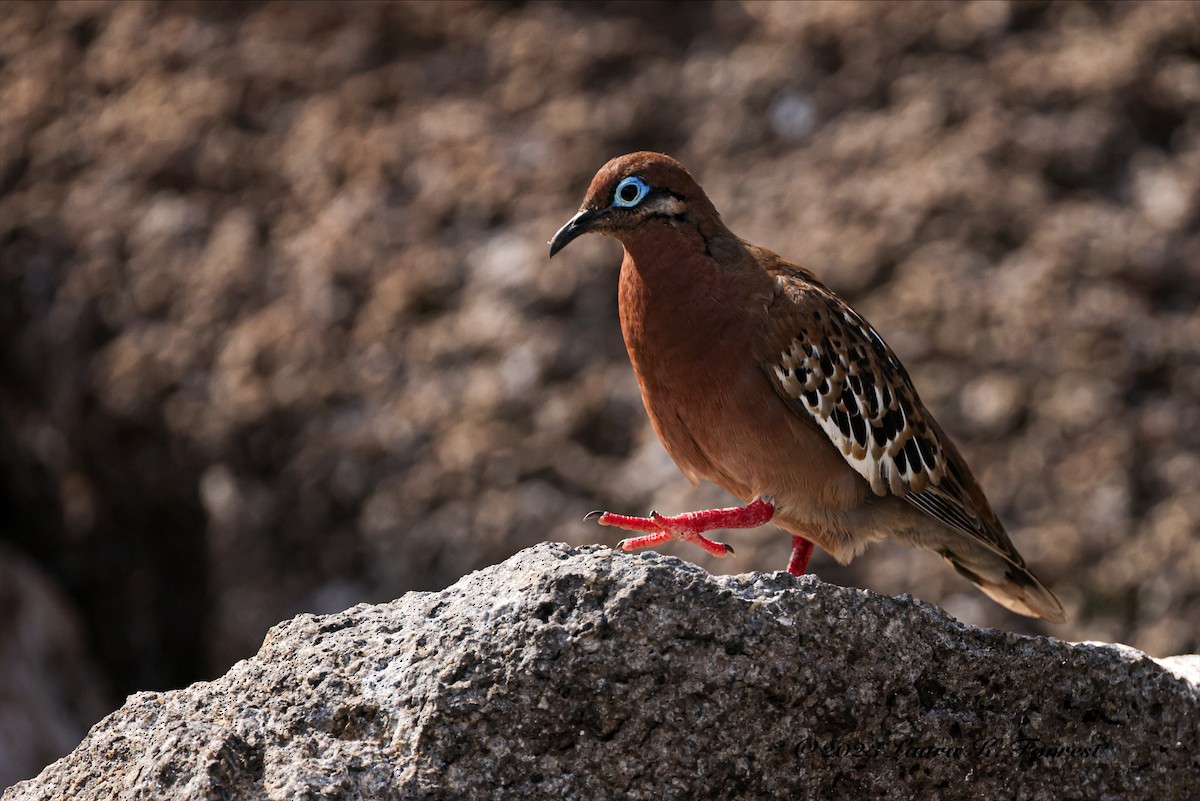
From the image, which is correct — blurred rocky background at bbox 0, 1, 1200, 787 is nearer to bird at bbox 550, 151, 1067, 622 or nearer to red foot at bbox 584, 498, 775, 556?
bird at bbox 550, 151, 1067, 622

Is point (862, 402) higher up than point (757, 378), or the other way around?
point (757, 378)

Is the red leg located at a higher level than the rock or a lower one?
lower

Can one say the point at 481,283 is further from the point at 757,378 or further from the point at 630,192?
the point at 757,378

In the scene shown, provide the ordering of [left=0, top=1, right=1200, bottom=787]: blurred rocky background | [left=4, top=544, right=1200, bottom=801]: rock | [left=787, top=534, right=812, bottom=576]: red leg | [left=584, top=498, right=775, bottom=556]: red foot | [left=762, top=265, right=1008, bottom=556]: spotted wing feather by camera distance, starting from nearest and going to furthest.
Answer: [left=4, top=544, right=1200, bottom=801]: rock < [left=584, top=498, right=775, bottom=556]: red foot < [left=762, top=265, right=1008, bottom=556]: spotted wing feather < [left=787, top=534, right=812, bottom=576]: red leg < [left=0, top=1, right=1200, bottom=787]: blurred rocky background

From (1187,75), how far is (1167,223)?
3.71ft

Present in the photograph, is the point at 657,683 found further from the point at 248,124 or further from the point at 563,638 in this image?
the point at 248,124

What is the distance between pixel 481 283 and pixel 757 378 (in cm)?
431

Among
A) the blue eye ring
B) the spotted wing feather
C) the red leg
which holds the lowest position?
the red leg

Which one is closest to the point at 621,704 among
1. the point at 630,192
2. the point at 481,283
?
the point at 630,192

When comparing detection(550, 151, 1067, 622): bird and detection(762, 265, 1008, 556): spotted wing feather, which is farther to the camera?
detection(762, 265, 1008, 556): spotted wing feather

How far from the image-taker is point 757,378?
4.71 m

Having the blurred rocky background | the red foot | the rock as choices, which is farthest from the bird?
the blurred rocky background

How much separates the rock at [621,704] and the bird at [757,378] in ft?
4.07

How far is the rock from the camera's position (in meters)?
3.04
